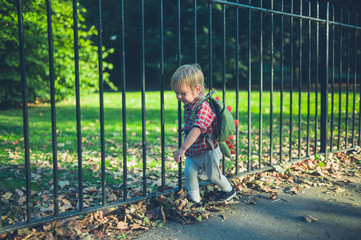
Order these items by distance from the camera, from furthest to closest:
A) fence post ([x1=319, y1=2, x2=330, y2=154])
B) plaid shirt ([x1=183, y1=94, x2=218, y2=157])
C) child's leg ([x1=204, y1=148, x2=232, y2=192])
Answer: fence post ([x1=319, y1=2, x2=330, y2=154]), child's leg ([x1=204, y1=148, x2=232, y2=192]), plaid shirt ([x1=183, y1=94, x2=218, y2=157])

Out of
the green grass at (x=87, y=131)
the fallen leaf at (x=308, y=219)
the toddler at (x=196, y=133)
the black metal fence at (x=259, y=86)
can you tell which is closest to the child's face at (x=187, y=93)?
the toddler at (x=196, y=133)

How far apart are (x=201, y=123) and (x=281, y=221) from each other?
1.05 m

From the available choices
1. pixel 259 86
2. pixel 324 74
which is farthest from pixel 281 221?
pixel 324 74

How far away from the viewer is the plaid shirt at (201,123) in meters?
2.69

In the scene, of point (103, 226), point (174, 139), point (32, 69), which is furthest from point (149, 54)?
point (103, 226)

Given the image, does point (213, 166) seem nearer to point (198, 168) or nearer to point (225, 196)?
point (198, 168)

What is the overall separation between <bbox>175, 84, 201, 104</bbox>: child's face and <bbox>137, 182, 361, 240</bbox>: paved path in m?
1.03

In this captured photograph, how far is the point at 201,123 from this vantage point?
105 inches

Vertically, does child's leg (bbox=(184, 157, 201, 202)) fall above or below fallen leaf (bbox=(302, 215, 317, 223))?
above

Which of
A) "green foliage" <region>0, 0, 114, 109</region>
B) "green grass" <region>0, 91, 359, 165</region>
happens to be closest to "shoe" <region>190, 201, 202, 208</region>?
"green grass" <region>0, 91, 359, 165</region>

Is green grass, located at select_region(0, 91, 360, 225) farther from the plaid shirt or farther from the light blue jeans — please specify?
the plaid shirt

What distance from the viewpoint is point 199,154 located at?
2924mm

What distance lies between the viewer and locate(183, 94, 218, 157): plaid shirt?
2693 mm

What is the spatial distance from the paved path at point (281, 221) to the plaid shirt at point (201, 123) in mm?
588
